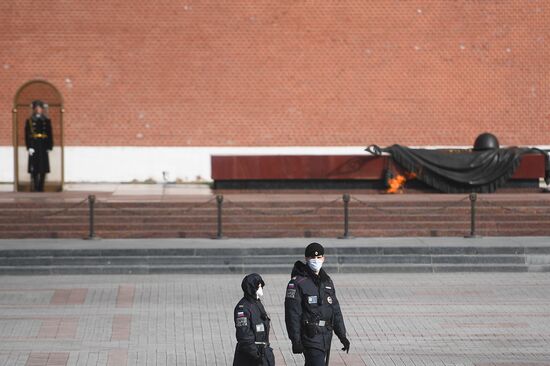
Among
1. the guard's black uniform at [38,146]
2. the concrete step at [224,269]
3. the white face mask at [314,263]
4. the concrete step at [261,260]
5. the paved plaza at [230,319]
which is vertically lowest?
the paved plaza at [230,319]

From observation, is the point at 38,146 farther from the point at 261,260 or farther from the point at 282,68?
the point at 261,260

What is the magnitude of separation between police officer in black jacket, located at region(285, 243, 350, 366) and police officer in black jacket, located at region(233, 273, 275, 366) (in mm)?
201

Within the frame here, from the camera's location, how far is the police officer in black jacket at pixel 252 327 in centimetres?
905

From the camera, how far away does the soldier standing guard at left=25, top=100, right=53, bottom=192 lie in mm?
23547

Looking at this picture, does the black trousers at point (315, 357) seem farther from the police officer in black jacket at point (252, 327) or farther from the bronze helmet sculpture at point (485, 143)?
the bronze helmet sculpture at point (485, 143)

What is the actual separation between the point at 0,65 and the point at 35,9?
4.72 ft

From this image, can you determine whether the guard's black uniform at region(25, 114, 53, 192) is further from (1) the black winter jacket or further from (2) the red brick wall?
(1) the black winter jacket

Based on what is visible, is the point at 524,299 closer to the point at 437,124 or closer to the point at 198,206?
the point at 198,206

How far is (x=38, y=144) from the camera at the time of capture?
23609 mm

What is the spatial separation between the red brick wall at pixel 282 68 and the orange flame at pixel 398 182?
337 centimetres

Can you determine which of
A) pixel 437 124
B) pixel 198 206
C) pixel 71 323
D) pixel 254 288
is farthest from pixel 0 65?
pixel 254 288

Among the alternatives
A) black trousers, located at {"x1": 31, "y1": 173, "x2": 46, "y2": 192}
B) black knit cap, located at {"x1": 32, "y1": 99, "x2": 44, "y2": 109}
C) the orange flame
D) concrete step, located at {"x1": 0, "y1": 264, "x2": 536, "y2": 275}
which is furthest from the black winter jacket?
black knit cap, located at {"x1": 32, "y1": 99, "x2": 44, "y2": 109}

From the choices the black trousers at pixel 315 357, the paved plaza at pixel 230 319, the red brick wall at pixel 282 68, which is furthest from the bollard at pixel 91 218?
the black trousers at pixel 315 357

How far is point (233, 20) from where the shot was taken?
87.2ft
